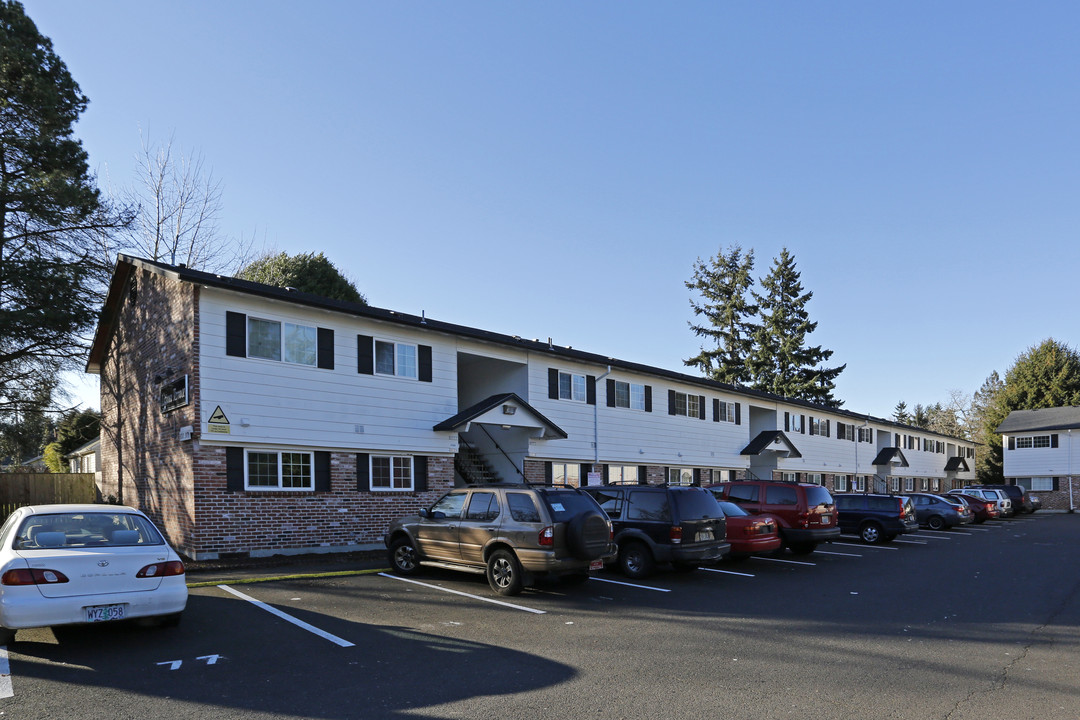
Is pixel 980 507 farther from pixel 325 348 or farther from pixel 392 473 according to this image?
pixel 325 348

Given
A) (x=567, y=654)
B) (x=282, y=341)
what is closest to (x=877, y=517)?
(x=282, y=341)

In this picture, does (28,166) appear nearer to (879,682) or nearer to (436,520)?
(436,520)

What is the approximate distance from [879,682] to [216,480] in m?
13.0

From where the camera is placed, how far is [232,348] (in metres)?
16.2

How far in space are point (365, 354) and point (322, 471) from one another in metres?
3.00

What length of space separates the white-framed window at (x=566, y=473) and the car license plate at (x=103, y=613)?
657 inches

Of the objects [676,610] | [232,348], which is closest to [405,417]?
[232,348]

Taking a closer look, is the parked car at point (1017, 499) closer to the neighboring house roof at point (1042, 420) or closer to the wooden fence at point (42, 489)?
the neighboring house roof at point (1042, 420)

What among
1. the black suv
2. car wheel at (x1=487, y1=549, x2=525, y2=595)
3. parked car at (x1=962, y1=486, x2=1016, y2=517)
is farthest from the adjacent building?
parked car at (x1=962, y1=486, x2=1016, y2=517)

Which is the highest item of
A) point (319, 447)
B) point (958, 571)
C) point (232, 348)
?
point (232, 348)

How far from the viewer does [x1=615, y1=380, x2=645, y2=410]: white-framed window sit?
87.8ft

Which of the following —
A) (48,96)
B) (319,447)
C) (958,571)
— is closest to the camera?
(958,571)

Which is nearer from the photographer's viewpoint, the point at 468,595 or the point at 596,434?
the point at 468,595

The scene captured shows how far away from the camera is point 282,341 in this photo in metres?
17.1
